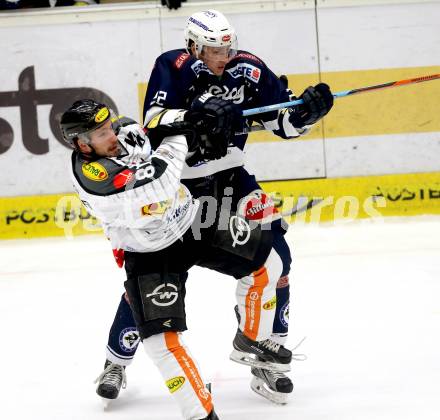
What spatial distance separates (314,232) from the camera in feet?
18.4

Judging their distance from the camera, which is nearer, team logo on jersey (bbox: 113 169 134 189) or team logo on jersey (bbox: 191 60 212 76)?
team logo on jersey (bbox: 113 169 134 189)

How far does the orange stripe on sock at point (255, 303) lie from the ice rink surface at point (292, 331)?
0.84 ft

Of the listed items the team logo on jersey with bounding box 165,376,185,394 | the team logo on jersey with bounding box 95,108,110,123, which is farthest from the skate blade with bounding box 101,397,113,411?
the team logo on jersey with bounding box 95,108,110,123

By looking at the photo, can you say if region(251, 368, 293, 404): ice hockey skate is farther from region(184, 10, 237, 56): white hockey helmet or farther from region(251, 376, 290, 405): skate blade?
region(184, 10, 237, 56): white hockey helmet

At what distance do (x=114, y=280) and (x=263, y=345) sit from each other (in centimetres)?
185

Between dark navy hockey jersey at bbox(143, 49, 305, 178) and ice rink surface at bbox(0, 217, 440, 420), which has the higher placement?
dark navy hockey jersey at bbox(143, 49, 305, 178)

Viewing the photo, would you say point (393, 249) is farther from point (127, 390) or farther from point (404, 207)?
point (127, 390)

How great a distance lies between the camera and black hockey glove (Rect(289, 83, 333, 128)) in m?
3.04

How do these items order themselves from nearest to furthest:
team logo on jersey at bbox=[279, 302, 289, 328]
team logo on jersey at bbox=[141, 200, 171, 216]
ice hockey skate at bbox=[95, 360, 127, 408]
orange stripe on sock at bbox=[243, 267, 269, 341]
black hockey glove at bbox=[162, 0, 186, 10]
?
1. team logo on jersey at bbox=[141, 200, 171, 216]
2. orange stripe on sock at bbox=[243, 267, 269, 341]
3. ice hockey skate at bbox=[95, 360, 127, 408]
4. team logo on jersey at bbox=[279, 302, 289, 328]
5. black hockey glove at bbox=[162, 0, 186, 10]

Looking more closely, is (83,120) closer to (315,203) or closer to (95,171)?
(95,171)

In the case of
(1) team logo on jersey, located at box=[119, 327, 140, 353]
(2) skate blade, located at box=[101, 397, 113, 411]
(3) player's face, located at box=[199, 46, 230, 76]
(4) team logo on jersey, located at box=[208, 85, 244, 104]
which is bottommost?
(2) skate blade, located at box=[101, 397, 113, 411]

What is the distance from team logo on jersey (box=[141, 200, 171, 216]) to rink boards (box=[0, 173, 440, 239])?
3275mm

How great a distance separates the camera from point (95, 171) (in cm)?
249

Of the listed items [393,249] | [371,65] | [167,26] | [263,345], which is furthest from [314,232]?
[263,345]
